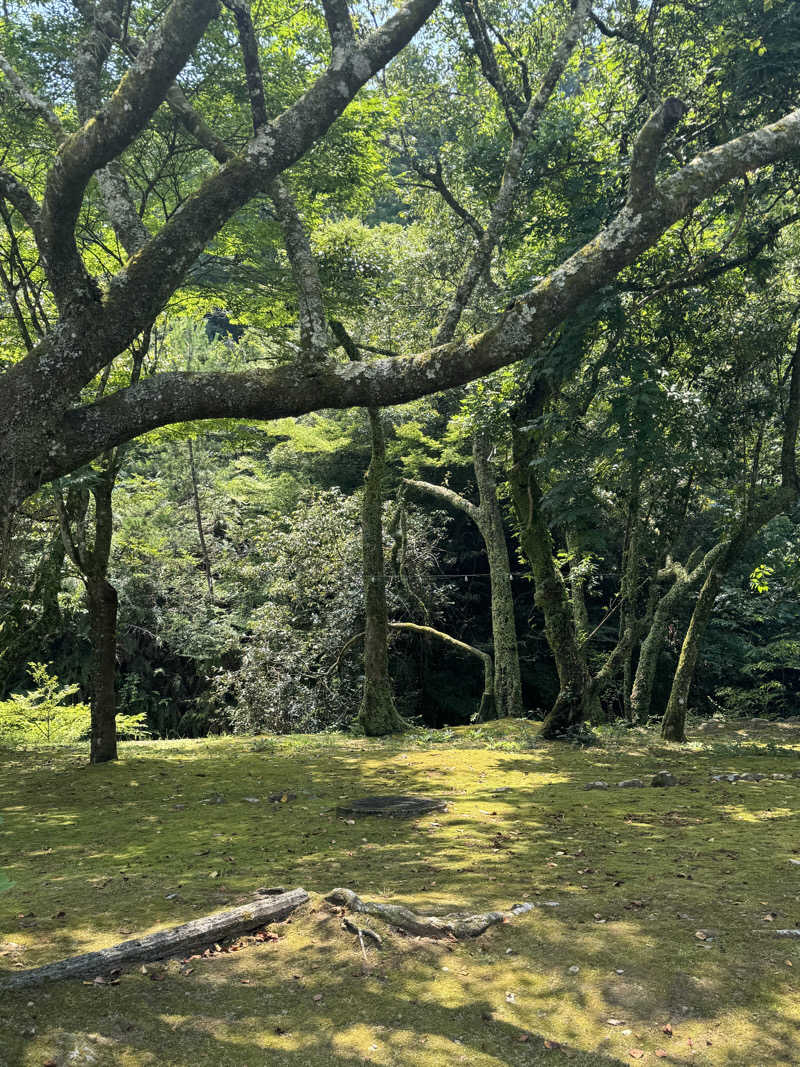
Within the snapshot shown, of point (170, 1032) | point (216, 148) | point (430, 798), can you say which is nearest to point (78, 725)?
point (430, 798)

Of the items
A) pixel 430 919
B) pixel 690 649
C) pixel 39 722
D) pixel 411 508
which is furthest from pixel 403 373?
pixel 411 508

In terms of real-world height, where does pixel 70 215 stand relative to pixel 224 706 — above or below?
above

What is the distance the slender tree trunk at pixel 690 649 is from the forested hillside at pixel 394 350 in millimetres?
45

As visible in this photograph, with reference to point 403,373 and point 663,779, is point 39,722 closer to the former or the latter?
point 663,779

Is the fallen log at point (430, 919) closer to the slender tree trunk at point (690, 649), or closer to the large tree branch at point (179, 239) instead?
the large tree branch at point (179, 239)

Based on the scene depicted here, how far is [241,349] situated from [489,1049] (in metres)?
23.7

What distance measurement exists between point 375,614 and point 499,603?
441cm

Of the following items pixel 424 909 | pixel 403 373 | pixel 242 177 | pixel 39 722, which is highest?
pixel 242 177

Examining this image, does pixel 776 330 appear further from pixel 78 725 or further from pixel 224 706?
pixel 224 706

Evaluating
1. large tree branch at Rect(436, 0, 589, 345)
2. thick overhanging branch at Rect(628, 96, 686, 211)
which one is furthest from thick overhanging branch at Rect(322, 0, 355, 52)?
thick overhanging branch at Rect(628, 96, 686, 211)

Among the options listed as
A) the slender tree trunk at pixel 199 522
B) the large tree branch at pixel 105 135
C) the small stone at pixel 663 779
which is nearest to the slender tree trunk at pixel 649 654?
the small stone at pixel 663 779

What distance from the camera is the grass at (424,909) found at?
275cm

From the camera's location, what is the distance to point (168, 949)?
132 inches

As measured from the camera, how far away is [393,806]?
646cm
